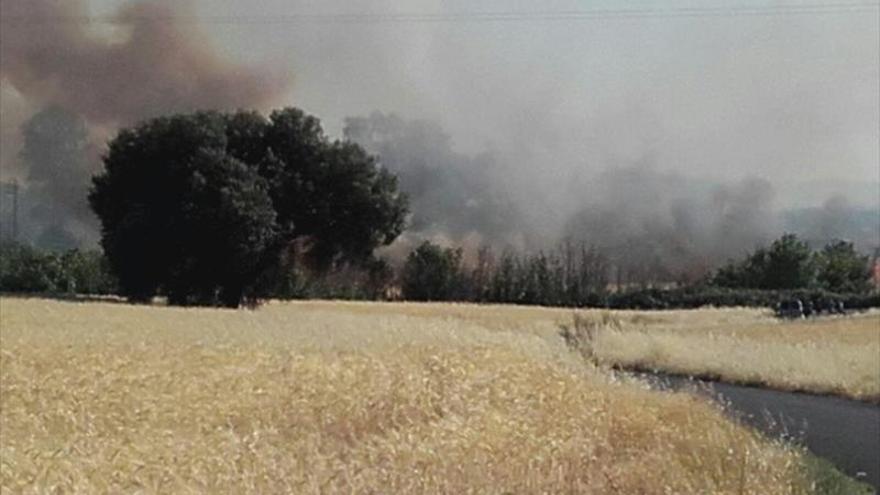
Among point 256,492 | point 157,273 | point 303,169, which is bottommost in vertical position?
point 256,492

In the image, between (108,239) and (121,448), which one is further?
(108,239)

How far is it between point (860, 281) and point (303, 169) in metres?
33.0

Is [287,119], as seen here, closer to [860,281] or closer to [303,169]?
[303,169]

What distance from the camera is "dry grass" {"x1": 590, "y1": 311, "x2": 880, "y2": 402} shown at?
17750 millimetres

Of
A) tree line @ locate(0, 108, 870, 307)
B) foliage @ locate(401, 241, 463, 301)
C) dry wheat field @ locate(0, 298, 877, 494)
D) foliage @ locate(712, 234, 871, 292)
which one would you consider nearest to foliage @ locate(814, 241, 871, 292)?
foliage @ locate(712, 234, 871, 292)

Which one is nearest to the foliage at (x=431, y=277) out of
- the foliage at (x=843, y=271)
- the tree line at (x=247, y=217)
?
the tree line at (x=247, y=217)

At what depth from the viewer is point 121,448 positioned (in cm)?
616

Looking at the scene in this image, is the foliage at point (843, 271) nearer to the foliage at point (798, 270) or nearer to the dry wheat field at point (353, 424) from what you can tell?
the foliage at point (798, 270)

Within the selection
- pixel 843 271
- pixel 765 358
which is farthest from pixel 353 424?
pixel 843 271

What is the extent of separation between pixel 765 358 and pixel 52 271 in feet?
120

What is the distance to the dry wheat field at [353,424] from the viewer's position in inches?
220

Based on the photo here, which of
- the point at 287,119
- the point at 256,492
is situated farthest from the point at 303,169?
the point at 256,492

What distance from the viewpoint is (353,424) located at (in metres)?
8.48

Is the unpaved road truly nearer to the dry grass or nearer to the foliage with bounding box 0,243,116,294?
the dry grass
